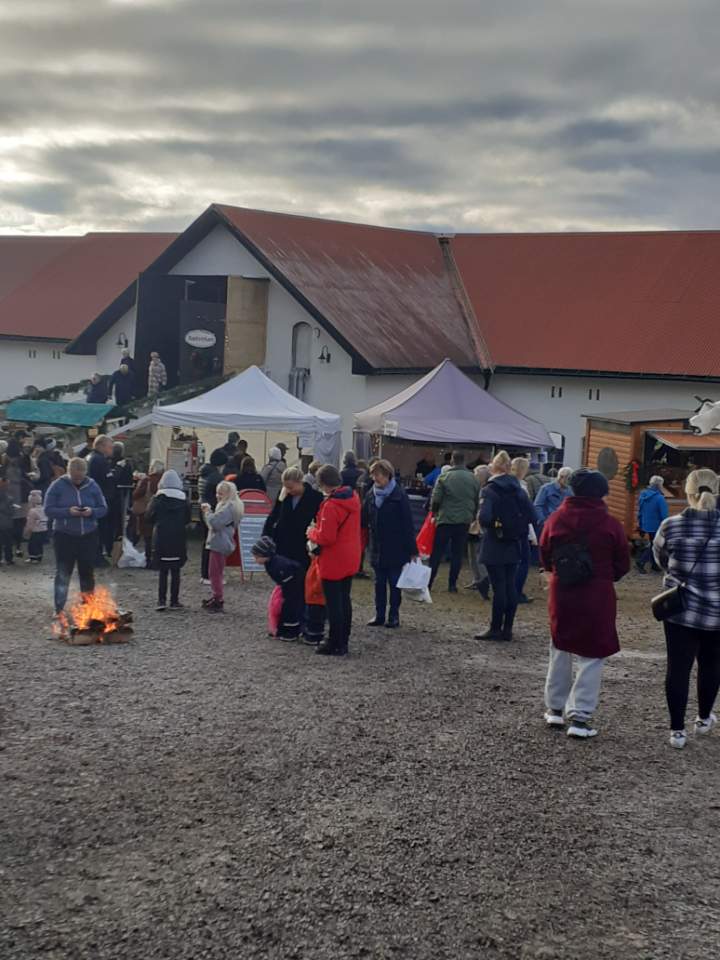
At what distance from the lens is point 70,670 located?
34.8 feet

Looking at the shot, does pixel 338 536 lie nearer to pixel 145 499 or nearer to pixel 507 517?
pixel 507 517

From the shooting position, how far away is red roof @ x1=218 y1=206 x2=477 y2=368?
2998 centimetres

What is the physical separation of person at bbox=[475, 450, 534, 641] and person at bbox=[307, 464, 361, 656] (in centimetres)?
158

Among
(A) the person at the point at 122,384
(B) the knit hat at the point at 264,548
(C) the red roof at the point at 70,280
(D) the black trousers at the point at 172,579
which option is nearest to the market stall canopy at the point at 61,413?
(A) the person at the point at 122,384

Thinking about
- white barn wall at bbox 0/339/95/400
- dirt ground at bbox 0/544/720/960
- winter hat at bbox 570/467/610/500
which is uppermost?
white barn wall at bbox 0/339/95/400

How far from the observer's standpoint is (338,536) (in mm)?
11453

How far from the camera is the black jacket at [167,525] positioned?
13.6 m

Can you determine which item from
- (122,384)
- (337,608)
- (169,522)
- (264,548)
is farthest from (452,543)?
(122,384)

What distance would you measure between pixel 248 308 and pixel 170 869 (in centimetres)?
2560

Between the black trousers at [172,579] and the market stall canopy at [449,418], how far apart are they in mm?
7850

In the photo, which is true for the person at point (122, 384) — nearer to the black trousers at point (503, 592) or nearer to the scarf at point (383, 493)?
the scarf at point (383, 493)

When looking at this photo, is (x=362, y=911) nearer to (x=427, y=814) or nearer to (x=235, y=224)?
(x=427, y=814)

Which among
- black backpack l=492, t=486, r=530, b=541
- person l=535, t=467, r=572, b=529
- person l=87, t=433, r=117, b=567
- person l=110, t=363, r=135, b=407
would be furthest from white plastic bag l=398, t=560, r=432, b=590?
person l=110, t=363, r=135, b=407

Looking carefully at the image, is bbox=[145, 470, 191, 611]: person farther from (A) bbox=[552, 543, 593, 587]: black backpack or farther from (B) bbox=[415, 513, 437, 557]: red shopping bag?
(A) bbox=[552, 543, 593, 587]: black backpack
